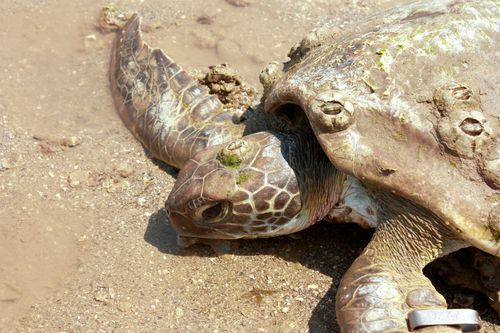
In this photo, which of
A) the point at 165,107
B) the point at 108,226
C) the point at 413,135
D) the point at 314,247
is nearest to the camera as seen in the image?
the point at 413,135

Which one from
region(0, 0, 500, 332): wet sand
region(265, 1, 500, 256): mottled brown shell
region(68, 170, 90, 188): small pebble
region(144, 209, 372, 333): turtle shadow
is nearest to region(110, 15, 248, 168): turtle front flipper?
region(0, 0, 500, 332): wet sand

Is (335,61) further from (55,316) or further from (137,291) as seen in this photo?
(55,316)

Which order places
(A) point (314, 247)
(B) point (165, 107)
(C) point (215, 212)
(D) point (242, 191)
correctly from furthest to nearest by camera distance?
1. (B) point (165, 107)
2. (A) point (314, 247)
3. (C) point (215, 212)
4. (D) point (242, 191)

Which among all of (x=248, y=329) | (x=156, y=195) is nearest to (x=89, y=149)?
(x=156, y=195)

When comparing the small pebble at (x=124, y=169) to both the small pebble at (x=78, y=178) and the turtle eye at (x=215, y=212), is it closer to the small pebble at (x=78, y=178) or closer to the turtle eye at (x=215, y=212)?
the small pebble at (x=78, y=178)

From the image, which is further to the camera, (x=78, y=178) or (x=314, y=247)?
(x=78, y=178)

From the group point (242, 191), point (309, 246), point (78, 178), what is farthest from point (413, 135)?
point (78, 178)

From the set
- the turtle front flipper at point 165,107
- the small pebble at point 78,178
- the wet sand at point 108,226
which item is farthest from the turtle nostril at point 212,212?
the small pebble at point 78,178

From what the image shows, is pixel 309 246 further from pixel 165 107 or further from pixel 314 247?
pixel 165 107
